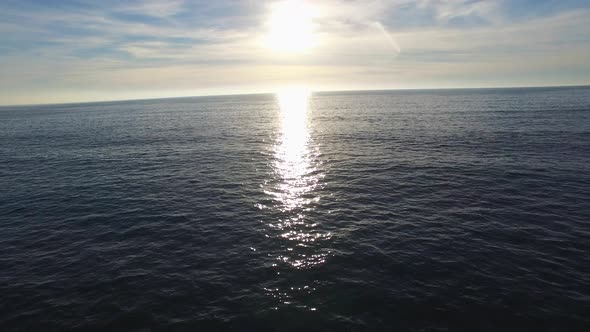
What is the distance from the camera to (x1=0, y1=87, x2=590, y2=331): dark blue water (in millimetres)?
20625

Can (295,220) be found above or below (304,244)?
above

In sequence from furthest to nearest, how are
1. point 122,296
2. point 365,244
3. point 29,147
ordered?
1. point 29,147
2. point 365,244
3. point 122,296

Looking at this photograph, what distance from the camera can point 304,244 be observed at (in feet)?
96.2

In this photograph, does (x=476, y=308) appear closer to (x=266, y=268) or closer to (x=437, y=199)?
(x=266, y=268)

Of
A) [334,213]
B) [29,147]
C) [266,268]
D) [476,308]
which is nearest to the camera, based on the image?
[476,308]

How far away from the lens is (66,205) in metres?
41.0

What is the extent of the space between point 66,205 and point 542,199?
2390 inches

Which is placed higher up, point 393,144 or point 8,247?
point 393,144

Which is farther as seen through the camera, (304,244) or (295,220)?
(295,220)

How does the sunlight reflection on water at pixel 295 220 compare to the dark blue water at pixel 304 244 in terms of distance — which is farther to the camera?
the sunlight reflection on water at pixel 295 220

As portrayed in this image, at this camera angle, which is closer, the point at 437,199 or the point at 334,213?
the point at 334,213

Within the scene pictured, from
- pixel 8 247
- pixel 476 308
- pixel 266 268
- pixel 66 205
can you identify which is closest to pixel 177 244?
pixel 266 268

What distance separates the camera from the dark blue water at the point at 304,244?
67.7 feet

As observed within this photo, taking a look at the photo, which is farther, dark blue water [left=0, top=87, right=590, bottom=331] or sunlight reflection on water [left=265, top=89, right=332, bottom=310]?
sunlight reflection on water [left=265, top=89, right=332, bottom=310]
